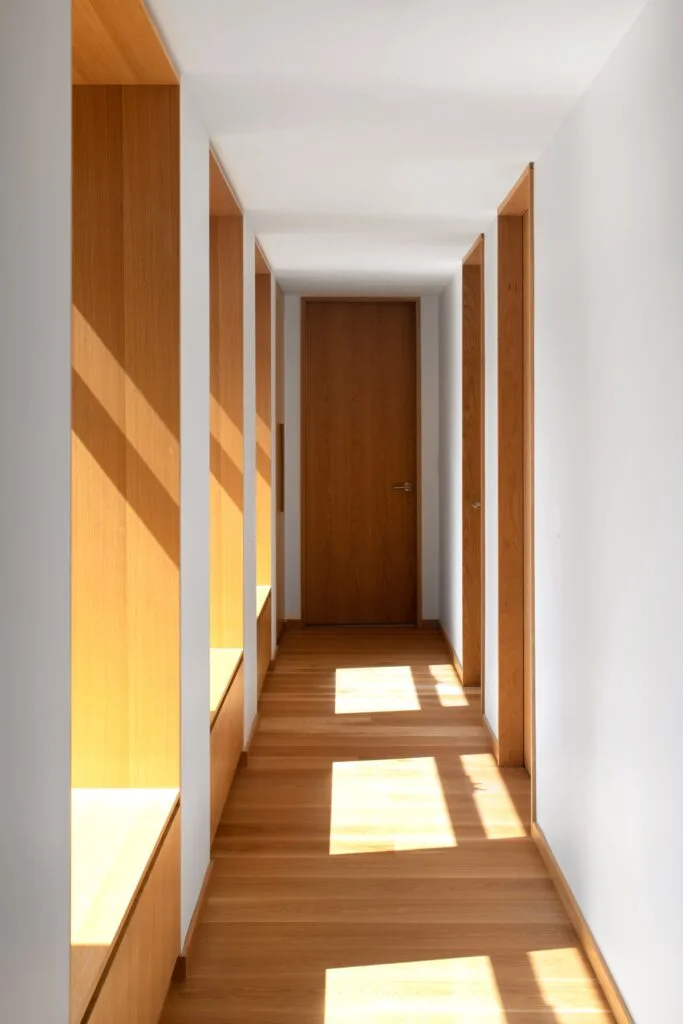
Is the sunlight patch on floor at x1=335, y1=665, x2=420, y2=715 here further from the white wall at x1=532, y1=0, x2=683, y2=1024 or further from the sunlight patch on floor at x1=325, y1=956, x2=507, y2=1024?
the sunlight patch on floor at x1=325, y1=956, x2=507, y2=1024

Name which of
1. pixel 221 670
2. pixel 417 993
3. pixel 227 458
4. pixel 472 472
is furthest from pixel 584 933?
pixel 472 472

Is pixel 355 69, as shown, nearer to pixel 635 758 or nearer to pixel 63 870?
pixel 635 758

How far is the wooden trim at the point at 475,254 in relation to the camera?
510cm

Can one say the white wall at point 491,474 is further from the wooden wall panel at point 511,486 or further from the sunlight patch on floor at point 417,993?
the sunlight patch on floor at point 417,993

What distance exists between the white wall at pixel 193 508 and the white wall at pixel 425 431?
4220mm

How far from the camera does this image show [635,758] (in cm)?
241

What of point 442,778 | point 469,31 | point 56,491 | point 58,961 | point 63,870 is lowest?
point 442,778

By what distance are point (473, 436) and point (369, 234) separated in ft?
4.49

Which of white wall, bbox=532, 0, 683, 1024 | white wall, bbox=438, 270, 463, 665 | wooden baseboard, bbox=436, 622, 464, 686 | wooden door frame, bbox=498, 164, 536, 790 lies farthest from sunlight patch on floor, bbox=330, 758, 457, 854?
white wall, bbox=438, 270, 463, 665

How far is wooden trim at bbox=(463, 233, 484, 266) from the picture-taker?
510 centimetres

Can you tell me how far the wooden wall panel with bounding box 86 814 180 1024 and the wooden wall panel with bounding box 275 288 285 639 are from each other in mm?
4133

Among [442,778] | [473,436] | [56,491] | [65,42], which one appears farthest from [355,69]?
[473,436]

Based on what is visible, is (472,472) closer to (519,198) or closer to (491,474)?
(491,474)

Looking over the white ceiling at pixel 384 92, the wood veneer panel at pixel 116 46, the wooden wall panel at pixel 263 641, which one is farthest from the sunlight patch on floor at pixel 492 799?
the wood veneer panel at pixel 116 46
